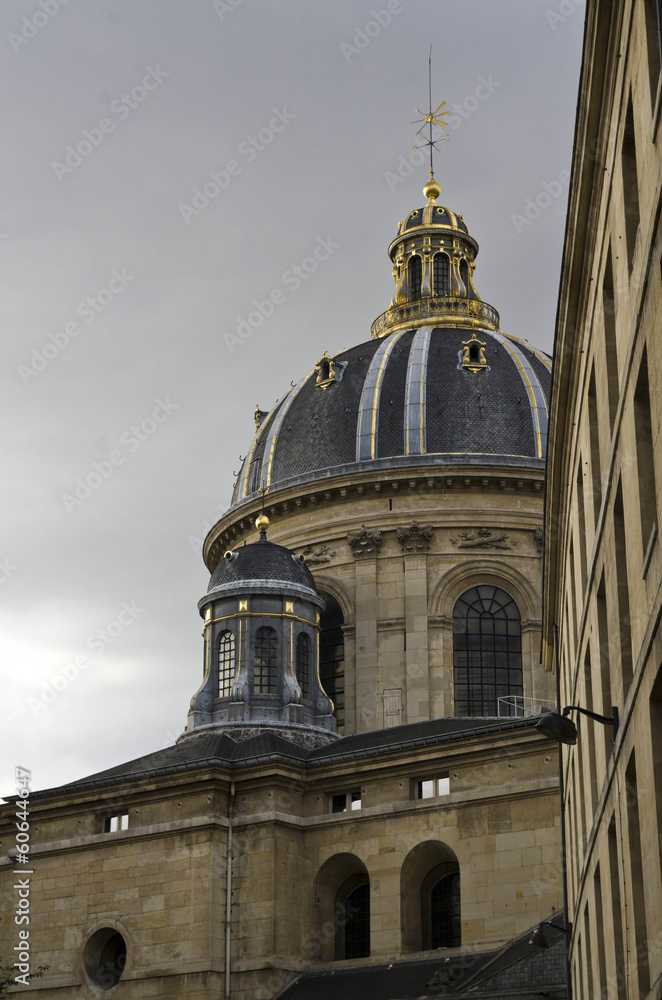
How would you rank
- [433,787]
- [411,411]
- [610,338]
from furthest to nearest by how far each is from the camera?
[411,411] → [433,787] → [610,338]

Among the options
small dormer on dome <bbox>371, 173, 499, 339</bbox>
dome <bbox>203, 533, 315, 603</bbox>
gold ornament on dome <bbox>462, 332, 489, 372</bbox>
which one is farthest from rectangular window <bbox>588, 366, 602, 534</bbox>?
small dormer on dome <bbox>371, 173, 499, 339</bbox>

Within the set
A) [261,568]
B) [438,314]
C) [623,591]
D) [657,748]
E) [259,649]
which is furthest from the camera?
[438,314]

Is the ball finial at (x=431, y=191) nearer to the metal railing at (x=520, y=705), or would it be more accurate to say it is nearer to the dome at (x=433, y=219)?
the dome at (x=433, y=219)

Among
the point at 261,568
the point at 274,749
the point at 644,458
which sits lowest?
the point at 644,458

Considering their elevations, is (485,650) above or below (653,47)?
above

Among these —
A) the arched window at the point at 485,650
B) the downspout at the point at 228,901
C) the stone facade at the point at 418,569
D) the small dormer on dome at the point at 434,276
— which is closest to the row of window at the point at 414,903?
the downspout at the point at 228,901

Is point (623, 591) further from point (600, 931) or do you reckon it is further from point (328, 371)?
point (328, 371)

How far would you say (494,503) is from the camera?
2120 inches

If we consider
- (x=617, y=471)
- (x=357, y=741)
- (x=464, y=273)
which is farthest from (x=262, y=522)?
(x=617, y=471)

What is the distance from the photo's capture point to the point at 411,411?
5588 centimetres

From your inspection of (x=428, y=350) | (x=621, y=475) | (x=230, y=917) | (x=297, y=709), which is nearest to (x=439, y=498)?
(x=428, y=350)

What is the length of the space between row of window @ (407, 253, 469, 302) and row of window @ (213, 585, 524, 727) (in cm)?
1629

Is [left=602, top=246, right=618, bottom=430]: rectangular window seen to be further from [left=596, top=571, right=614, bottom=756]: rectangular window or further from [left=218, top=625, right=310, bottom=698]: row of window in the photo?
[left=218, top=625, right=310, bottom=698]: row of window

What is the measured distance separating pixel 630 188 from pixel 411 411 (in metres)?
39.8
